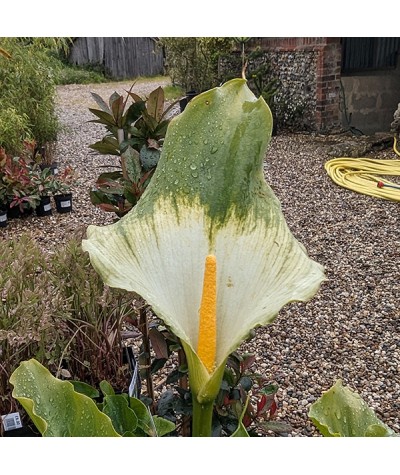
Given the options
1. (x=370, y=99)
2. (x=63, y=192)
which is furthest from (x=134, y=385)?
(x=370, y=99)

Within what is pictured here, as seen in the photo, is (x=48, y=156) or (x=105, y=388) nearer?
(x=105, y=388)

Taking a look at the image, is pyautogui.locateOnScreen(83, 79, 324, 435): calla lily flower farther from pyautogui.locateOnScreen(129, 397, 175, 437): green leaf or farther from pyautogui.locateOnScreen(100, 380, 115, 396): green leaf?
pyautogui.locateOnScreen(100, 380, 115, 396): green leaf

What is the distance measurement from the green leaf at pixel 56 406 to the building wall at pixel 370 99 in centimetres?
502

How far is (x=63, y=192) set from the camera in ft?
11.0

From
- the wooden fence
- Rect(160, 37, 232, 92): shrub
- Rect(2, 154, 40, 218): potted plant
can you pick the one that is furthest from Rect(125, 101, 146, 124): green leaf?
the wooden fence

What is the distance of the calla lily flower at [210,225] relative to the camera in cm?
52

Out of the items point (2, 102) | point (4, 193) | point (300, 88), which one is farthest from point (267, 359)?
point (300, 88)

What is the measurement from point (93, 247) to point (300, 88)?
16.5 feet

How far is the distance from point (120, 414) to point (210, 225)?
22 cm

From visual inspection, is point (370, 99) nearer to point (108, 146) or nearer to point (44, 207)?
point (44, 207)

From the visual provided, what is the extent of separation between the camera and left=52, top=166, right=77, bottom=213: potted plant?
332 cm

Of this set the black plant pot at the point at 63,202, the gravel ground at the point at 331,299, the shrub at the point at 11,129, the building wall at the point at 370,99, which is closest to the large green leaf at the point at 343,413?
the gravel ground at the point at 331,299

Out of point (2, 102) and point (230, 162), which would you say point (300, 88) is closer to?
point (2, 102)

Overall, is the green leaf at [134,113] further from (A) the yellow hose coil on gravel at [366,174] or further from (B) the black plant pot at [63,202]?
(A) the yellow hose coil on gravel at [366,174]
